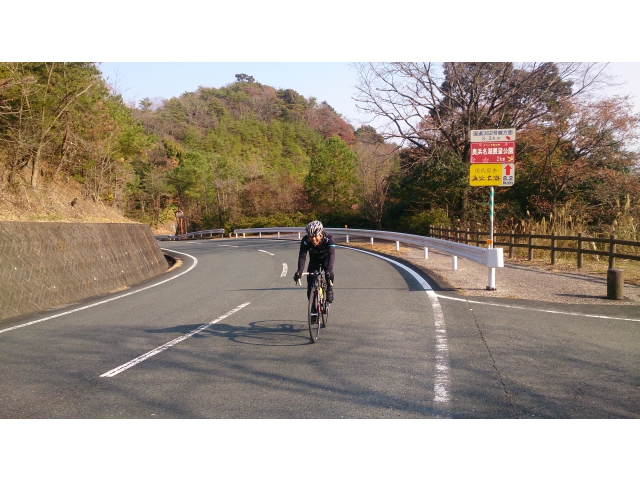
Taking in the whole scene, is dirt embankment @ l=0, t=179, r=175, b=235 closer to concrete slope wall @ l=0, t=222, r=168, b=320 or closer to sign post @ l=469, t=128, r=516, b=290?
concrete slope wall @ l=0, t=222, r=168, b=320

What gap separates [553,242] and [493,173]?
378 cm

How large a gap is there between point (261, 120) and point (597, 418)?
334 ft

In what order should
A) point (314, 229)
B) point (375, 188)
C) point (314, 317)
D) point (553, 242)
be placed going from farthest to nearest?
1. point (375, 188)
2. point (553, 242)
3. point (314, 229)
4. point (314, 317)

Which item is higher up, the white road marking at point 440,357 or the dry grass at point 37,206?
the dry grass at point 37,206

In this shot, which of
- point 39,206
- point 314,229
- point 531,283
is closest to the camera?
point 314,229

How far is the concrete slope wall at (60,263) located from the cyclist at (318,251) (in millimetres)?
5925

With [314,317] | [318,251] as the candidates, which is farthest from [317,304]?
[318,251]

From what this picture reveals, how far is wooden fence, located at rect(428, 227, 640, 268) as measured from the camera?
12.1 meters

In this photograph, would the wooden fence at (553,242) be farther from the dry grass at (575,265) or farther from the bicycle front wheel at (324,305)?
A: the bicycle front wheel at (324,305)

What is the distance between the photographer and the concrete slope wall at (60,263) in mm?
9633

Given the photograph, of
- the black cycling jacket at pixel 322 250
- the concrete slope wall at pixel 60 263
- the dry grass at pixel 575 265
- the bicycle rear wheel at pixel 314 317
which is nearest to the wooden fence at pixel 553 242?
the dry grass at pixel 575 265

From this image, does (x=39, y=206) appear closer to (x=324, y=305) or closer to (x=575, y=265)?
(x=324, y=305)

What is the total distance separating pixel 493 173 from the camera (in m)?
12.8

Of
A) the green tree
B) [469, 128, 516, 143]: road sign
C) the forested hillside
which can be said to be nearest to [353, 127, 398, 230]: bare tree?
the forested hillside
